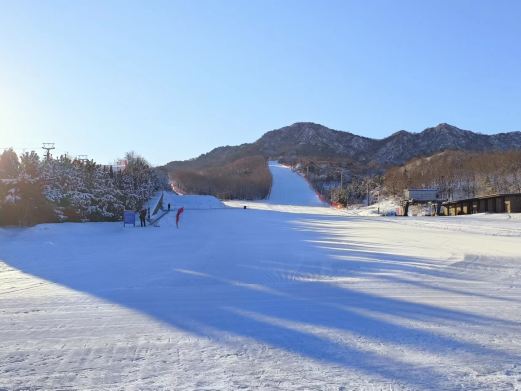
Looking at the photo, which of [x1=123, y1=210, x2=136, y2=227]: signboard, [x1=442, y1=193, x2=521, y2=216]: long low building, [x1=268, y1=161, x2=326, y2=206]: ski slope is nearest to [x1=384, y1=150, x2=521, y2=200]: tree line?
[x1=442, y1=193, x2=521, y2=216]: long low building

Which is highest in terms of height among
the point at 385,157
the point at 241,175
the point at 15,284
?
the point at 385,157

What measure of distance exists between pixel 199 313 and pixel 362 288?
3226mm

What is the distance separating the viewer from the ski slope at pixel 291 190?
83.1m

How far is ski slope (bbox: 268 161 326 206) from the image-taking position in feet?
273

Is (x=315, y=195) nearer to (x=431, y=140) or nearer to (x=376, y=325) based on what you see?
(x=376, y=325)

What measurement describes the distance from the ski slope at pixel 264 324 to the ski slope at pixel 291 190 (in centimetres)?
6744

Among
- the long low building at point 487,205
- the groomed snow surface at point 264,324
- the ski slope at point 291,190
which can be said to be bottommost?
the groomed snow surface at point 264,324

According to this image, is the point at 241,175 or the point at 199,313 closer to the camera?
the point at 199,313

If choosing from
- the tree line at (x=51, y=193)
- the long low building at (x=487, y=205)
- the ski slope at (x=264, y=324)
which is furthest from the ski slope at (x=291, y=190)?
the ski slope at (x=264, y=324)

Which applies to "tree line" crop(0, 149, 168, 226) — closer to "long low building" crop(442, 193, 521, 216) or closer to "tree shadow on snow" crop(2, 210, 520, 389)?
"tree shadow on snow" crop(2, 210, 520, 389)

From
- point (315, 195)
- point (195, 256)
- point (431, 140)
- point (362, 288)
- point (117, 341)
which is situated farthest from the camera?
point (431, 140)

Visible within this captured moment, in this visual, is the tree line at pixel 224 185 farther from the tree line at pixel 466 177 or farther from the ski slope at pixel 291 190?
the tree line at pixel 466 177

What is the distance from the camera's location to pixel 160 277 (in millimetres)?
10492

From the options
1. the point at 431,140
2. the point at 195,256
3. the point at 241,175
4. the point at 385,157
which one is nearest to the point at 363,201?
the point at 241,175
